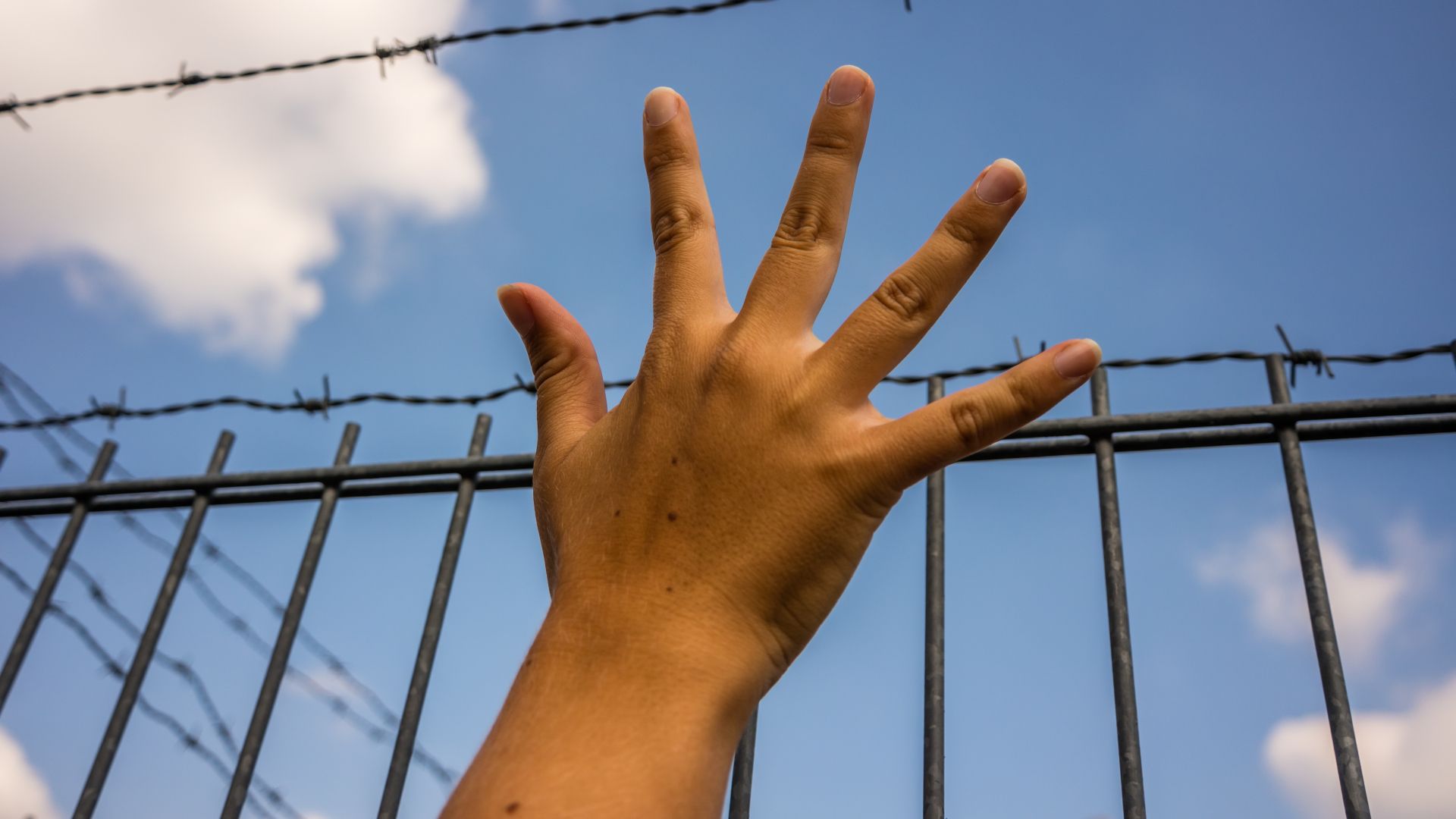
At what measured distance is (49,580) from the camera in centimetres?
274

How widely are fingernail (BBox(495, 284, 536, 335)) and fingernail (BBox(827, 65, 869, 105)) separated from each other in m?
0.44

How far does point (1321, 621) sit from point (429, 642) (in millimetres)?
1836

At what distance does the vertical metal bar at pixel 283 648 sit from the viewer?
2.15 m

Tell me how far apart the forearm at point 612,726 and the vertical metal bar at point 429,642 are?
4.53 feet

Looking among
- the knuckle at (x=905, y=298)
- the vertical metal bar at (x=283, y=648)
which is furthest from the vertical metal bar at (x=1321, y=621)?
the vertical metal bar at (x=283, y=648)

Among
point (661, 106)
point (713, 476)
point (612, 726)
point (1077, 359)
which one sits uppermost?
point (661, 106)

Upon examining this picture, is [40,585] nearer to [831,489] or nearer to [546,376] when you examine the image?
[546,376]

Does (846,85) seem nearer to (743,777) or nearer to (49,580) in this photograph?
(743,777)

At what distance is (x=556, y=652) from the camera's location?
81 centimetres

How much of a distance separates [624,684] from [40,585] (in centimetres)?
278

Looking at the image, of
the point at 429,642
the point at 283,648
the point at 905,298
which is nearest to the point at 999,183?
the point at 905,298

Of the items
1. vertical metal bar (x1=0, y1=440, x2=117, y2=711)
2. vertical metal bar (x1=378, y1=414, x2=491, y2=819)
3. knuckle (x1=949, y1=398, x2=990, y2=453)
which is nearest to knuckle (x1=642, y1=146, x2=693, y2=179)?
knuckle (x1=949, y1=398, x2=990, y2=453)

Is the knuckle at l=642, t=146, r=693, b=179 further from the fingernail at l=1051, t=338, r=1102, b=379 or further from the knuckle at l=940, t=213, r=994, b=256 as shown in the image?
the fingernail at l=1051, t=338, r=1102, b=379

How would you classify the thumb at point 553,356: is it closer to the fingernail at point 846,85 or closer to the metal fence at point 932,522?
the fingernail at point 846,85
